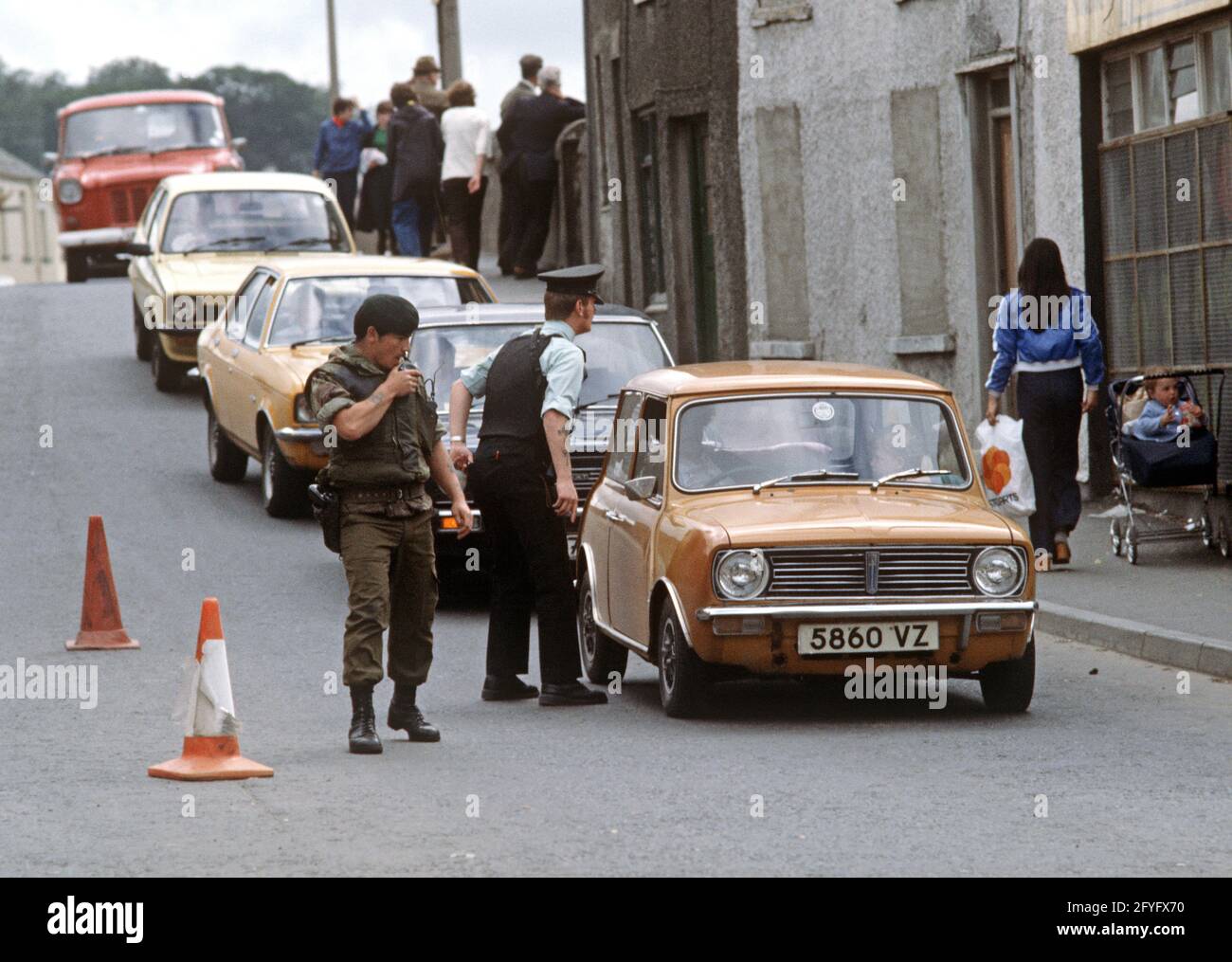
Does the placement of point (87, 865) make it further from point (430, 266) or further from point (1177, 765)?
point (430, 266)

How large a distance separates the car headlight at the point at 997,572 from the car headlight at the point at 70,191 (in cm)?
2720

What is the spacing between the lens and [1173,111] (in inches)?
675

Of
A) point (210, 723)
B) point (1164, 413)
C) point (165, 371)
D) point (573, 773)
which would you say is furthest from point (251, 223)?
point (573, 773)

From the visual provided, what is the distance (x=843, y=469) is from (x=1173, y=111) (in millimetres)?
7376

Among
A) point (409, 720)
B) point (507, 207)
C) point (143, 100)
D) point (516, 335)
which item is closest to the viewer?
point (409, 720)

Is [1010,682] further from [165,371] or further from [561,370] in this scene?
[165,371]

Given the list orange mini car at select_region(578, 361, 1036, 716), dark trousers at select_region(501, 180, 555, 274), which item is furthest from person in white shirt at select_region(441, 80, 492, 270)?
orange mini car at select_region(578, 361, 1036, 716)

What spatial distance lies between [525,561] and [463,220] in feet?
66.4

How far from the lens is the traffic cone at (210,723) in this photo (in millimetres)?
8977

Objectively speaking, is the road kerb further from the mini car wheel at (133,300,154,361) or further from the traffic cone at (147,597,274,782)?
the mini car wheel at (133,300,154,361)

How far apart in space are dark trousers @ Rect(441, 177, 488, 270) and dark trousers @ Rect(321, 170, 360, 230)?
9.19ft

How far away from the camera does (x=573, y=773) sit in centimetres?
912
